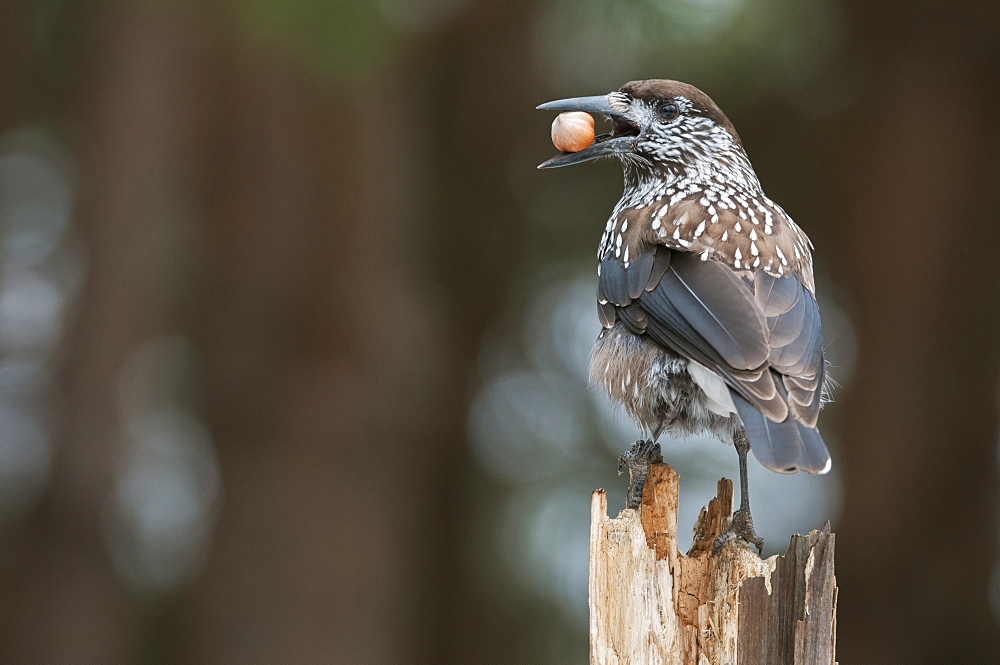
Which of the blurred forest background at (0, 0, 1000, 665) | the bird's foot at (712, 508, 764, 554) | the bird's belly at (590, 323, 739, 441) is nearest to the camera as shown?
the bird's foot at (712, 508, 764, 554)

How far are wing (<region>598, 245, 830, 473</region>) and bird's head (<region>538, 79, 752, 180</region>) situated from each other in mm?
775

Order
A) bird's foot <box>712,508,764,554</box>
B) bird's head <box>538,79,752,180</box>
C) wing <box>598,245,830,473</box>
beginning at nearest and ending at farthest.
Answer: wing <box>598,245,830,473</box>, bird's foot <box>712,508,764,554</box>, bird's head <box>538,79,752,180</box>

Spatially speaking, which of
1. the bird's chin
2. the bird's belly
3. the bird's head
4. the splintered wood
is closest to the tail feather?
the splintered wood

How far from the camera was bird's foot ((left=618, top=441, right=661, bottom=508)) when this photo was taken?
12.0ft

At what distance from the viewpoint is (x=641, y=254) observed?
154 inches

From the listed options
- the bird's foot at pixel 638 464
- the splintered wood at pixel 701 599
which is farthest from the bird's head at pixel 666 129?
the splintered wood at pixel 701 599

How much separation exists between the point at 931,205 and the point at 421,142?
3436mm

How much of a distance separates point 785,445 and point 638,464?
657 mm

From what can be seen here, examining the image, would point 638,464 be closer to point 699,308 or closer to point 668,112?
point 699,308

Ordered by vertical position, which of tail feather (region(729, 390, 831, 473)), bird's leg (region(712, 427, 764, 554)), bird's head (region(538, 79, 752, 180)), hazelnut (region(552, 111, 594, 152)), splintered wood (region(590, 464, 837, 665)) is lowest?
splintered wood (region(590, 464, 837, 665))

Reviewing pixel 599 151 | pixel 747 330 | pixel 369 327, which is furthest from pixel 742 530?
pixel 369 327

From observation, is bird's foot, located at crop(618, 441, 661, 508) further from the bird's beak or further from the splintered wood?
the bird's beak

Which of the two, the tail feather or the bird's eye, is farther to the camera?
the bird's eye

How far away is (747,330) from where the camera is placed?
136 inches
